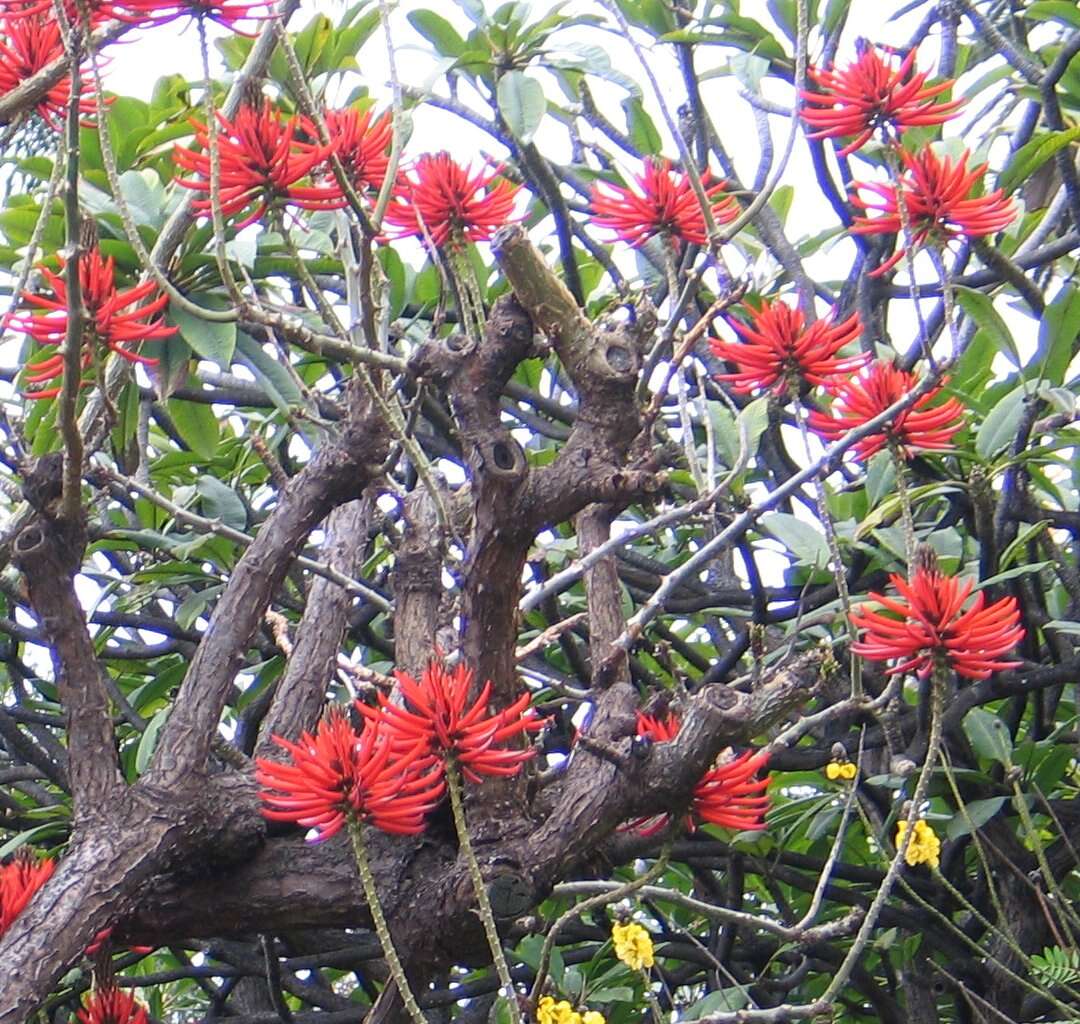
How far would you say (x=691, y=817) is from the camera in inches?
51.8

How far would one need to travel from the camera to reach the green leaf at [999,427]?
1.91 m

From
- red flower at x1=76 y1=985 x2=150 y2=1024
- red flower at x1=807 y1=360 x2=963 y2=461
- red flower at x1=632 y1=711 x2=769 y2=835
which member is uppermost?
red flower at x1=807 y1=360 x2=963 y2=461

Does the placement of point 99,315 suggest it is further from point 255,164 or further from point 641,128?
point 641,128

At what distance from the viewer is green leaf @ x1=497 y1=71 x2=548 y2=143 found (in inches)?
73.6

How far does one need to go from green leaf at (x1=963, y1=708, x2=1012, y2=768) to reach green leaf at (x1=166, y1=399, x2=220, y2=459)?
3.49ft

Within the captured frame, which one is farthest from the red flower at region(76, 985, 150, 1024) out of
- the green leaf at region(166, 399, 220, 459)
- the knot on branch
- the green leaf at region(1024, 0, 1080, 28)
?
the green leaf at region(1024, 0, 1080, 28)

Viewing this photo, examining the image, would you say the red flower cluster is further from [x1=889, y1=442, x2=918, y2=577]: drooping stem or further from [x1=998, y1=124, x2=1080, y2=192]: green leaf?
[x1=998, y1=124, x2=1080, y2=192]: green leaf

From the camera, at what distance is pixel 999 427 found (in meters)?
1.92

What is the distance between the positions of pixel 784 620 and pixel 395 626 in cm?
83

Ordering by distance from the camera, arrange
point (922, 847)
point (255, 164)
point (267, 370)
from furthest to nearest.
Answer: point (267, 370), point (922, 847), point (255, 164)

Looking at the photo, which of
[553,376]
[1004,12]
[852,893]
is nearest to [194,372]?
[553,376]

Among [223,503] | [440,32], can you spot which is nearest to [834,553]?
[223,503]

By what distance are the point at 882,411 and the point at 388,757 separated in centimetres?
65

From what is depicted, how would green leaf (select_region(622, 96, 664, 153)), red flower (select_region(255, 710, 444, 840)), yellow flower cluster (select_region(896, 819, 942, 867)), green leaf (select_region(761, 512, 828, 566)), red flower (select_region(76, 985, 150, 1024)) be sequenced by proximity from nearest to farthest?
red flower (select_region(255, 710, 444, 840)), red flower (select_region(76, 985, 150, 1024)), yellow flower cluster (select_region(896, 819, 942, 867)), green leaf (select_region(761, 512, 828, 566)), green leaf (select_region(622, 96, 664, 153))
